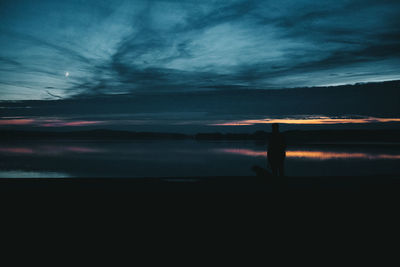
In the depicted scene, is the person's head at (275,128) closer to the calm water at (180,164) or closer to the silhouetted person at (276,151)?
the silhouetted person at (276,151)

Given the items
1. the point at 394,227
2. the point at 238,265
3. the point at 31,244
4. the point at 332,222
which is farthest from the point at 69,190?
the point at 394,227

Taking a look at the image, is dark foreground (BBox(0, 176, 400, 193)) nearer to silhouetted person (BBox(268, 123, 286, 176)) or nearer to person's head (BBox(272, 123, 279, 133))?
silhouetted person (BBox(268, 123, 286, 176))

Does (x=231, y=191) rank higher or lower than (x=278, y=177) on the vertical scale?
lower

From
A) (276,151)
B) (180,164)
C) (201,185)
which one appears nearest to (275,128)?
(276,151)

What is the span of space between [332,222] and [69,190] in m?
8.66

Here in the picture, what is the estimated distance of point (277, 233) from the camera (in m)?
5.81

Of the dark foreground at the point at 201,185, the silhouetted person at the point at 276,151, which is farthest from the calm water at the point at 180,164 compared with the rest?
the silhouetted person at the point at 276,151

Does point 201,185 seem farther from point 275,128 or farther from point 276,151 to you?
point 275,128

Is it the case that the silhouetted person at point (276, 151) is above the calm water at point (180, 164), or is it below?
above

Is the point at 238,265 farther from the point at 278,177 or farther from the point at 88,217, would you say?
the point at 88,217

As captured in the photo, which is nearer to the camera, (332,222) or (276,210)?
(332,222)

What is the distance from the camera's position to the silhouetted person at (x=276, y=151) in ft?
23.9

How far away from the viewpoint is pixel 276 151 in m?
7.33

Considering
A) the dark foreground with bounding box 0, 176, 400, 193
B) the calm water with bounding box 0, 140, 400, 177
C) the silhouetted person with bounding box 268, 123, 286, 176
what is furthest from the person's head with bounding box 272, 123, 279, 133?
the calm water with bounding box 0, 140, 400, 177
